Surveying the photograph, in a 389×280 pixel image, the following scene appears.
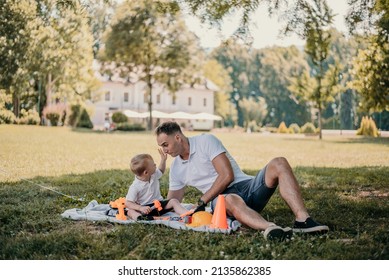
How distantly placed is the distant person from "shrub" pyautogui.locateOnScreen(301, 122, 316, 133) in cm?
1083

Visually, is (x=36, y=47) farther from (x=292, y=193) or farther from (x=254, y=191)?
(x=292, y=193)

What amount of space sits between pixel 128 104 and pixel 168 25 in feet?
6.18

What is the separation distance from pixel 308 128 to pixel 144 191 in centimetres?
1164

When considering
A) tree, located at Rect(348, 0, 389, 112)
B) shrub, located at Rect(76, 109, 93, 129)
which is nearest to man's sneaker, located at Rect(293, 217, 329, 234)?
tree, located at Rect(348, 0, 389, 112)

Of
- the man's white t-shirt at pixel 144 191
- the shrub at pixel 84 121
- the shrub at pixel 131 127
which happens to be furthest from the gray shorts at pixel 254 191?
the shrub at pixel 131 127

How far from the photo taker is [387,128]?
31.5ft

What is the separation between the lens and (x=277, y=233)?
250cm

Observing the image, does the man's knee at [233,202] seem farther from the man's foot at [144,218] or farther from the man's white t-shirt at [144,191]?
the man's white t-shirt at [144,191]

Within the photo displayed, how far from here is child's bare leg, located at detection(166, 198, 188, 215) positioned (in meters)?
3.15

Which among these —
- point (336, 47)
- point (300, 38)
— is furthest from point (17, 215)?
point (336, 47)

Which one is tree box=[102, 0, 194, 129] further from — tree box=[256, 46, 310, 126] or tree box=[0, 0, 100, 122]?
tree box=[0, 0, 100, 122]

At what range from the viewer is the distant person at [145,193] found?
3.13 metres
